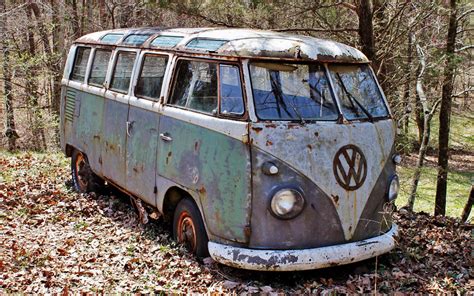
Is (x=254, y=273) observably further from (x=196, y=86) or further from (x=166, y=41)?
(x=166, y=41)

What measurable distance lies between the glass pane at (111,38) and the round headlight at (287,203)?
398 cm

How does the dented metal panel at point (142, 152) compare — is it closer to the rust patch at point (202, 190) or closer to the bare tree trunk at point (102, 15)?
the rust patch at point (202, 190)

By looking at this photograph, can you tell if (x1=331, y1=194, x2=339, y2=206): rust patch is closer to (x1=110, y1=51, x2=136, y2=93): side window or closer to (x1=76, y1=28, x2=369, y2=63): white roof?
(x1=76, y1=28, x2=369, y2=63): white roof

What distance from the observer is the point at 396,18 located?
964cm

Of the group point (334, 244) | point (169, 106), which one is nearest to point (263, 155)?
point (334, 244)

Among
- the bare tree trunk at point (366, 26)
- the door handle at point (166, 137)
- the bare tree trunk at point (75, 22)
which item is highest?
the bare tree trunk at point (75, 22)

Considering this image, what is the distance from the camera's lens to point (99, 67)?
8031mm

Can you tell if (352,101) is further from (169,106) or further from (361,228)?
(169,106)

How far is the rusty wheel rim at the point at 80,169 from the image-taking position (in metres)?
8.71

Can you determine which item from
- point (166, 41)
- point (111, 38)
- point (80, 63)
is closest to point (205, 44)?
point (166, 41)

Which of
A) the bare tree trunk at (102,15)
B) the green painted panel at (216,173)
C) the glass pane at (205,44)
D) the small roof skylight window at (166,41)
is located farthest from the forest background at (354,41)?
the green painted panel at (216,173)

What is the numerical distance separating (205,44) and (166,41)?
87 cm

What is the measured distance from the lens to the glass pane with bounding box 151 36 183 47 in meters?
6.25

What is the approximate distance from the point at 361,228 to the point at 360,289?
0.62 m
